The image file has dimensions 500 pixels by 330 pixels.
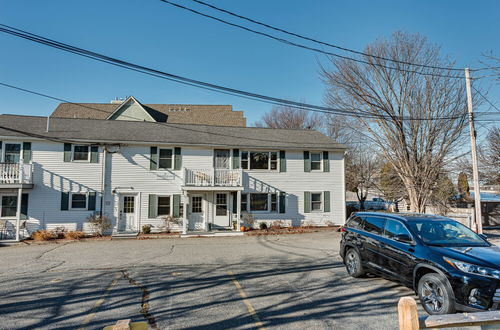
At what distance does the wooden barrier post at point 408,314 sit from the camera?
221 cm

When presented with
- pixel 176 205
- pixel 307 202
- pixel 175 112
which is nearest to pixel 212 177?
pixel 176 205

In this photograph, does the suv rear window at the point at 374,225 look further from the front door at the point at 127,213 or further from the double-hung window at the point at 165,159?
the front door at the point at 127,213

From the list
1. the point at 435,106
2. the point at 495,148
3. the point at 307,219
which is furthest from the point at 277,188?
the point at 495,148

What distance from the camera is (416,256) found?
5.44 m

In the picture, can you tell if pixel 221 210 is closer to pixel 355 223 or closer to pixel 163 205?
pixel 163 205

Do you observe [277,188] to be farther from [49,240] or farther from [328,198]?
[49,240]

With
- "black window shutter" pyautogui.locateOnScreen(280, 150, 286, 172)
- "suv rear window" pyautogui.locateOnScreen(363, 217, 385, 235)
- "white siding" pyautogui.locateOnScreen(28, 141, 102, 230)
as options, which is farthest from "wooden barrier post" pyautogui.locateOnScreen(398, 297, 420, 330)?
"white siding" pyautogui.locateOnScreen(28, 141, 102, 230)

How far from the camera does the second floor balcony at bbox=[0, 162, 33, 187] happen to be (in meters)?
14.4

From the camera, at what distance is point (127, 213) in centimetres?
1638

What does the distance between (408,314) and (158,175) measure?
16.0 metres

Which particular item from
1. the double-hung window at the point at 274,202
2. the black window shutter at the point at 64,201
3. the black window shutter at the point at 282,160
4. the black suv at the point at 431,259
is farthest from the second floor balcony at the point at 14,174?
the black suv at the point at 431,259

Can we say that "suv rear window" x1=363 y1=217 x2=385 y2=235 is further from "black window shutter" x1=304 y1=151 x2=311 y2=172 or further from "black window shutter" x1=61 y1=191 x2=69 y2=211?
"black window shutter" x1=61 y1=191 x2=69 y2=211

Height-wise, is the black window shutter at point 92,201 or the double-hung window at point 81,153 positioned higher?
the double-hung window at point 81,153

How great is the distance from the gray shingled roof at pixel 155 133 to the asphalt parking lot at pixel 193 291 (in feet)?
24.1
